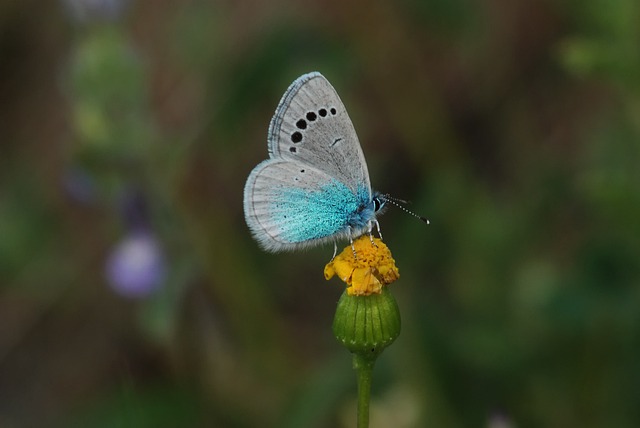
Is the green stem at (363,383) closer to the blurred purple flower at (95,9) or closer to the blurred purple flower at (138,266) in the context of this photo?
the blurred purple flower at (138,266)

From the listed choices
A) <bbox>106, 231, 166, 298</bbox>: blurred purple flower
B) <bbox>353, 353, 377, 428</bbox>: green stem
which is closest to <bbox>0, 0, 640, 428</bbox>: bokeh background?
<bbox>106, 231, 166, 298</bbox>: blurred purple flower

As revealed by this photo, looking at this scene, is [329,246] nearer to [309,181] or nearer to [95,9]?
[95,9]

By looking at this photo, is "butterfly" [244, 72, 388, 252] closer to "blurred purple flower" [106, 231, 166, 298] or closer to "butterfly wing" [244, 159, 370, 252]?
"butterfly wing" [244, 159, 370, 252]

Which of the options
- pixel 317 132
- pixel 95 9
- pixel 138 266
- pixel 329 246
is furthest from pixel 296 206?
pixel 329 246

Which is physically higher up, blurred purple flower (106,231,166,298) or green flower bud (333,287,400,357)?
blurred purple flower (106,231,166,298)

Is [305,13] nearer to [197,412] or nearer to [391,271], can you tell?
[197,412]

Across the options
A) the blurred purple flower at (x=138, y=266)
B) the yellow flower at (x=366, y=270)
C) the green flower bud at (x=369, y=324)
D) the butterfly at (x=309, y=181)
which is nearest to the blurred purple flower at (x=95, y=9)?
the blurred purple flower at (x=138, y=266)
